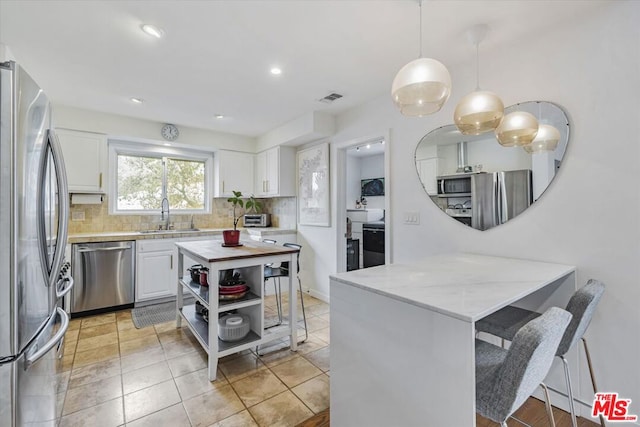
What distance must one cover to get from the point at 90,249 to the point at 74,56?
206 cm

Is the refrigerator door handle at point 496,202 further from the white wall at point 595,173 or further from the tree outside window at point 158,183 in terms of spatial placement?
the tree outside window at point 158,183

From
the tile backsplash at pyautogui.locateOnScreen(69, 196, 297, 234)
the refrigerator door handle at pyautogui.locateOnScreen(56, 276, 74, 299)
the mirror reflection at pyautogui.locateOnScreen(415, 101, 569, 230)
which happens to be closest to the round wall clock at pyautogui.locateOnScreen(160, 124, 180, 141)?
the tile backsplash at pyautogui.locateOnScreen(69, 196, 297, 234)

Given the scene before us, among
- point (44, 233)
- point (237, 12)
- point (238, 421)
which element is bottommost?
point (238, 421)

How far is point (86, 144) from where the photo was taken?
348 cm

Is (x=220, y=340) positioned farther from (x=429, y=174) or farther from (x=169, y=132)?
(x=169, y=132)

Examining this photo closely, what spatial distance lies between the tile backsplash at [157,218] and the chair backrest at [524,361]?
11.7 ft

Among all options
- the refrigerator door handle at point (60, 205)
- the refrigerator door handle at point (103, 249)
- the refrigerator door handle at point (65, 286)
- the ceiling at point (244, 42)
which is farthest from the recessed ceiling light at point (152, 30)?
the refrigerator door handle at point (103, 249)

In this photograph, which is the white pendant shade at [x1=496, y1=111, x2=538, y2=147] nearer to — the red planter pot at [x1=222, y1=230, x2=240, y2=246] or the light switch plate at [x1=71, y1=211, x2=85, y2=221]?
the red planter pot at [x1=222, y1=230, x2=240, y2=246]

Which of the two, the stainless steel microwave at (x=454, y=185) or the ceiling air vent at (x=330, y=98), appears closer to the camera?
the stainless steel microwave at (x=454, y=185)

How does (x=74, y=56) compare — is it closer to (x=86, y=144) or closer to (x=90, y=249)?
(x=86, y=144)

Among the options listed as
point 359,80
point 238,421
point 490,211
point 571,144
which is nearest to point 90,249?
point 238,421

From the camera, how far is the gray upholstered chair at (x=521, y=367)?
0.94 meters

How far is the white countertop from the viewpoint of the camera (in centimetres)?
107

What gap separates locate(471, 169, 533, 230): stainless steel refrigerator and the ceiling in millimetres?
962
